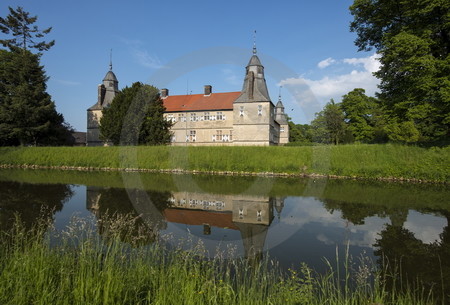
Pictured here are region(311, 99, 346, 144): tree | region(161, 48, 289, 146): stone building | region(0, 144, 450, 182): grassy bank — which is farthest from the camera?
region(311, 99, 346, 144): tree

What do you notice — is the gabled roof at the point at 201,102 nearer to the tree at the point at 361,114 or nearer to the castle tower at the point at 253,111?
the castle tower at the point at 253,111

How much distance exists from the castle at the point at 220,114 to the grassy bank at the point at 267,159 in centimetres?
1156

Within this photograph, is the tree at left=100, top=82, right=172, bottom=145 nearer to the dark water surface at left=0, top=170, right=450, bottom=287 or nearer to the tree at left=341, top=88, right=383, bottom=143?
the dark water surface at left=0, top=170, right=450, bottom=287

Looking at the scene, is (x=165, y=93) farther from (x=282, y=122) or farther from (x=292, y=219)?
(x=292, y=219)

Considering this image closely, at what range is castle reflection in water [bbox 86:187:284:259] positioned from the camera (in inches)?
278

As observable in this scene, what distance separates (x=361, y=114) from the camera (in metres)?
44.2

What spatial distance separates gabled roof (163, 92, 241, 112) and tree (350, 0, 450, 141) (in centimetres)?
2378

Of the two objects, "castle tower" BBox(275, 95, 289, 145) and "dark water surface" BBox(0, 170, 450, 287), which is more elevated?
"castle tower" BBox(275, 95, 289, 145)

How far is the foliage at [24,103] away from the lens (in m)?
31.5

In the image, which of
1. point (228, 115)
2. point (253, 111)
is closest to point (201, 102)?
point (228, 115)

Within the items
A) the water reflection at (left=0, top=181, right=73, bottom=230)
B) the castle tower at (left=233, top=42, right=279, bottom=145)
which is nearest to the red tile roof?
the water reflection at (left=0, top=181, right=73, bottom=230)

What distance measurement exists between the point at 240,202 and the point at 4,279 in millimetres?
8482

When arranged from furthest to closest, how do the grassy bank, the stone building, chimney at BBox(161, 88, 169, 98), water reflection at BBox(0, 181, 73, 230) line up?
1. chimney at BBox(161, 88, 169, 98)
2. the stone building
3. the grassy bank
4. water reflection at BBox(0, 181, 73, 230)

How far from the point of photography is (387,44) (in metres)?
17.0
